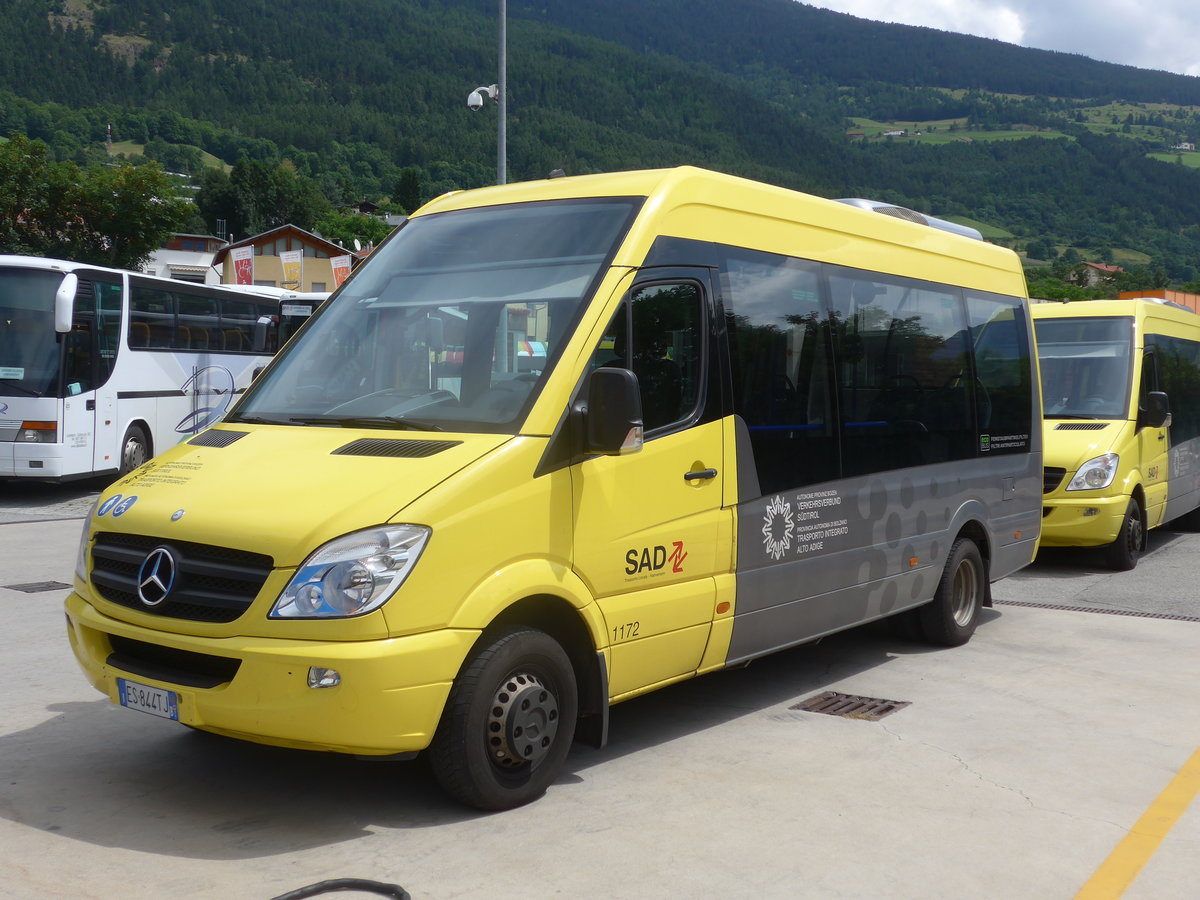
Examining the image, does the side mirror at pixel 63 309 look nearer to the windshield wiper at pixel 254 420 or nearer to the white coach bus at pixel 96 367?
the white coach bus at pixel 96 367

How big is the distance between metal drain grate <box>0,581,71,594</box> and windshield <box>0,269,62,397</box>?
22.4 feet

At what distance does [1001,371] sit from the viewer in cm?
903

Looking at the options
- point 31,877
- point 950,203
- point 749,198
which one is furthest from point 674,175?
point 950,203

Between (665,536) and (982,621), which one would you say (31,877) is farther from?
(982,621)

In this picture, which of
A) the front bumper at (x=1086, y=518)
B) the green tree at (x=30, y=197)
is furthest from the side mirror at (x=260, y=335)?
the green tree at (x=30, y=197)

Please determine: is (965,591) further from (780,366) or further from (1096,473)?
(1096,473)

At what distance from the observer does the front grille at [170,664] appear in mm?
4598

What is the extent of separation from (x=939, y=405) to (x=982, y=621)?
2159 mm

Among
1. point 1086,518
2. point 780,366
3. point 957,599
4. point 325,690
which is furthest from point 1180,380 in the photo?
point 325,690

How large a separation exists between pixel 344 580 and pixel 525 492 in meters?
0.83

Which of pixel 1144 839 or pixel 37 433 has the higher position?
pixel 37 433

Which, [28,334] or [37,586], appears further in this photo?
[28,334]

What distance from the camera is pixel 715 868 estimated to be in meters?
4.38

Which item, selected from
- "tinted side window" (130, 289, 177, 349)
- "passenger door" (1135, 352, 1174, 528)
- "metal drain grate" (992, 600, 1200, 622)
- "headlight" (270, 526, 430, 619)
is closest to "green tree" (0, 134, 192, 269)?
"tinted side window" (130, 289, 177, 349)
